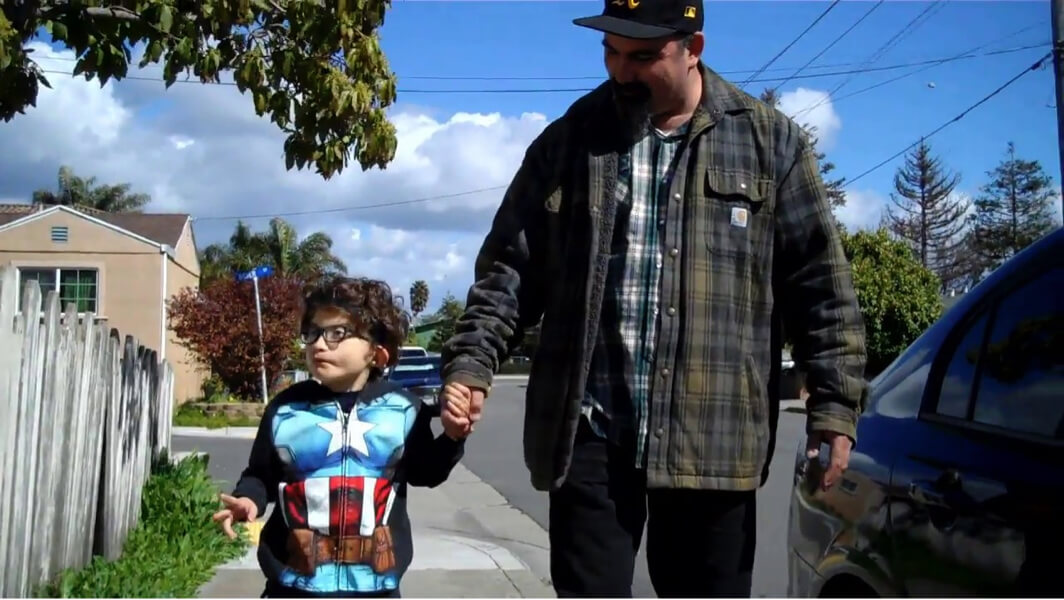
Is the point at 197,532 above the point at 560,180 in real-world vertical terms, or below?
below

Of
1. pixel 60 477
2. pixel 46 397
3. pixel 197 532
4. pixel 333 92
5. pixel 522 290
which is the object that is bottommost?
pixel 197 532

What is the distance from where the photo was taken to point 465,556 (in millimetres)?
8062

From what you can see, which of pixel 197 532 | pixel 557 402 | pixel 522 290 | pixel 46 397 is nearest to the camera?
pixel 557 402

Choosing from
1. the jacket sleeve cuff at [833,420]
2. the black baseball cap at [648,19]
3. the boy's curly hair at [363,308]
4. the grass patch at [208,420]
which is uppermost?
the black baseball cap at [648,19]

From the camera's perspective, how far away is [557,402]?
2.60 metres

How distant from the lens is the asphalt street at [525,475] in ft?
23.9

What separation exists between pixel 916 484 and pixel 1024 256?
2.03 ft

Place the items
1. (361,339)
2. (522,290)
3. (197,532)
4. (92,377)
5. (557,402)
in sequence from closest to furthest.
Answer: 1. (557,402)
2. (522,290)
3. (361,339)
4. (92,377)
5. (197,532)

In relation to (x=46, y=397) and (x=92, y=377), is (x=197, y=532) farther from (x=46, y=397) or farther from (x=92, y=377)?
(x=46, y=397)

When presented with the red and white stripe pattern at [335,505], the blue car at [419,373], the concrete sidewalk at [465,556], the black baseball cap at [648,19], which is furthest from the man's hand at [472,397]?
the blue car at [419,373]

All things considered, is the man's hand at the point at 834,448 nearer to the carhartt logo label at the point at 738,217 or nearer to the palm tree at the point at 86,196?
the carhartt logo label at the point at 738,217

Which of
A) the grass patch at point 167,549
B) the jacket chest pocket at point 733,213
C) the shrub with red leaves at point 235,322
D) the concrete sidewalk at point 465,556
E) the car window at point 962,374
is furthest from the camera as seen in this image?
the shrub with red leaves at point 235,322

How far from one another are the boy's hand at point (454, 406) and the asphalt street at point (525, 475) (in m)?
3.95

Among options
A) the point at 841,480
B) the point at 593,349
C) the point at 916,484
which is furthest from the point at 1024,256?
the point at 593,349
